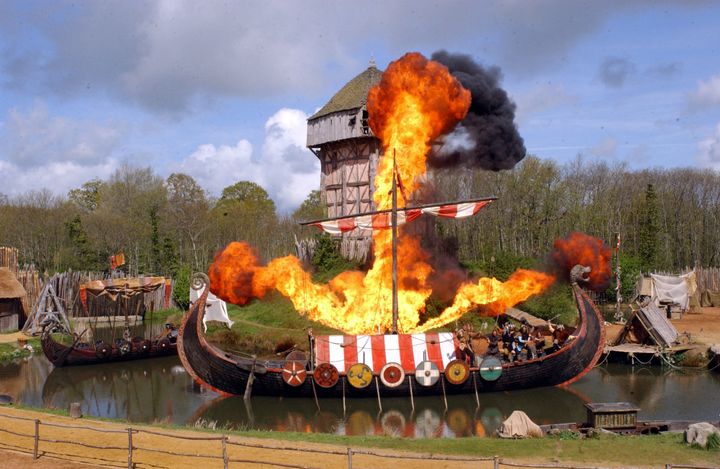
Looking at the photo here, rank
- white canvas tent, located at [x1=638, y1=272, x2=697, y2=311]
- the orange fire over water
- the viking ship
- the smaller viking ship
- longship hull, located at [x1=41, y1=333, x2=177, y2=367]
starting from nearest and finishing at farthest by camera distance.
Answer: the viking ship < the orange fire over water < longship hull, located at [x1=41, y1=333, x2=177, y2=367] < the smaller viking ship < white canvas tent, located at [x1=638, y1=272, x2=697, y2=311]

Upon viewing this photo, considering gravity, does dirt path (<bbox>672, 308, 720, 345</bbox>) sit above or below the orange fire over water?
below

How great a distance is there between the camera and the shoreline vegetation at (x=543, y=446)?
1359 cm

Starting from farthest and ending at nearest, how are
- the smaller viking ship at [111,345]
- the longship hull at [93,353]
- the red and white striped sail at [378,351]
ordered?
the smaller viking ship at [111,345], the longship hull at [93,353], the red and white striped sail at [378,351]

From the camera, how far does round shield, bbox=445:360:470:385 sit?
75.0 ft

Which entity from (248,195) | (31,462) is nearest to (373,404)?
(31,462)

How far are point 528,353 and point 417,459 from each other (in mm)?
12246

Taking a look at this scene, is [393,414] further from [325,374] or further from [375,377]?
[325,374]

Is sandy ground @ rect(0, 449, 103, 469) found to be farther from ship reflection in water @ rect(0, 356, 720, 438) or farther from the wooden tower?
the wooden tower

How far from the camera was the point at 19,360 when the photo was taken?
105 feet

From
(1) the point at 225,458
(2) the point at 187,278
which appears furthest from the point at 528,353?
(2) the point at 187,278

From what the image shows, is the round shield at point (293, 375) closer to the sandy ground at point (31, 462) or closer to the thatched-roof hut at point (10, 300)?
the sandy ground at point (31, 462)

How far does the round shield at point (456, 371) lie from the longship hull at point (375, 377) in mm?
243

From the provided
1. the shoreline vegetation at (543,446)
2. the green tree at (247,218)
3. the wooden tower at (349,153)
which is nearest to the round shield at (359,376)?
the shoreline vegetation at (543,446)

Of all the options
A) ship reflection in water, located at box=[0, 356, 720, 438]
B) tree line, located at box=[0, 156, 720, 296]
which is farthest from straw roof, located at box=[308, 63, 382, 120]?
ship reflection in water, located at box=[0, 356, 720, 438]
